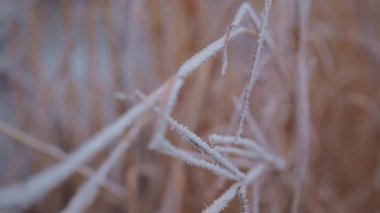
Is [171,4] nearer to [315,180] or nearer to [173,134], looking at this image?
[173,134]

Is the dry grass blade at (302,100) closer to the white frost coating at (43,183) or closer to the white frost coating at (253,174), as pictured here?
the white frost coating at (253,174)

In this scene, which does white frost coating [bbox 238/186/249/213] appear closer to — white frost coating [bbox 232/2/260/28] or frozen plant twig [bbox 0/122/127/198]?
white frost coating [bbox 232/2/260/28]

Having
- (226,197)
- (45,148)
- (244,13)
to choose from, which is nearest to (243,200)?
(226,197)

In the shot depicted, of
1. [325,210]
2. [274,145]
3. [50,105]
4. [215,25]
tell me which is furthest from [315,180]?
[50,105]

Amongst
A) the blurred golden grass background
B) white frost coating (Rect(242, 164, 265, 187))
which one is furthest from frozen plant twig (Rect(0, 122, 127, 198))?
white frost coating (Rect(242, 164, 265, 187))

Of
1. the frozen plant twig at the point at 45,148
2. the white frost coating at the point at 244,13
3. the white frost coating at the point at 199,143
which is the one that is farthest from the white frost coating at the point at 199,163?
the frozen plant twig at the point at 45,148

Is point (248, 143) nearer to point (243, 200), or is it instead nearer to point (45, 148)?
point (243, 200)

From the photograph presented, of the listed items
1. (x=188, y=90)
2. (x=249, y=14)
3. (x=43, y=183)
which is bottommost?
(x=43, y=183)
